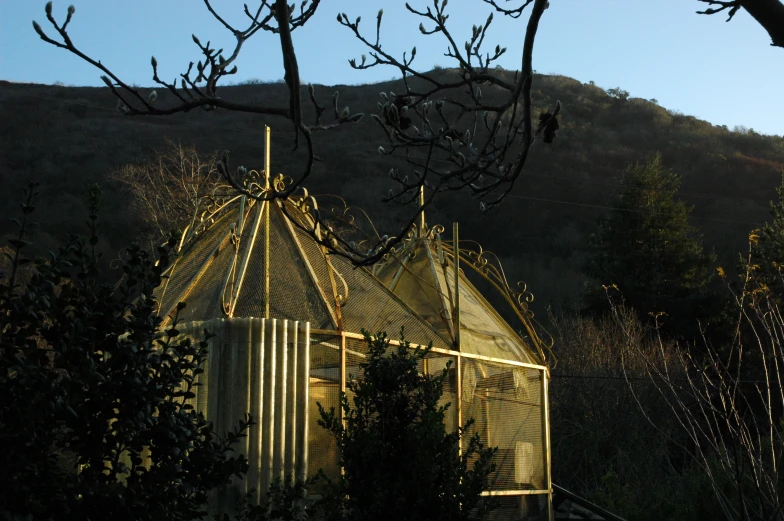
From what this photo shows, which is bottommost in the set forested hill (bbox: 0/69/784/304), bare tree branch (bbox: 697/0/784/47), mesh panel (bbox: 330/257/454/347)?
mesh panel (bbox: 330/257/454/347)

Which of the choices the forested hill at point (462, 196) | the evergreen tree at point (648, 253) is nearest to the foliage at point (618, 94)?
the forested hill at point (462, 196)

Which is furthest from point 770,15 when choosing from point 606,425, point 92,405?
point 606,425

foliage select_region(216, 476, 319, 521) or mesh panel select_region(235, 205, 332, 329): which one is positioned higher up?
mesh panel select_region(235, 205, 332, 329)

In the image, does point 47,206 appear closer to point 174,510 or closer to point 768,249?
point 768,249

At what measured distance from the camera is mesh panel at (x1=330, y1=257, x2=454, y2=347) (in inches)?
328

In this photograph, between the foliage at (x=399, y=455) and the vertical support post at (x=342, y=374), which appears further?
the vertical support post at (x=342, y=374)

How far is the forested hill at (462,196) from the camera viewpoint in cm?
4144

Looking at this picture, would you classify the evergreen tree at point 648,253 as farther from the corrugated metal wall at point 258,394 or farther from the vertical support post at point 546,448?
the corrugated metal wall at point 258,394

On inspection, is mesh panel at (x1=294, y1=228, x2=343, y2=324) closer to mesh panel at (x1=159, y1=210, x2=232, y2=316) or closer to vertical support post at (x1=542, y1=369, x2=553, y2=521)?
mesh panel at (x1=159, y1=210, x2=232, y2=316)

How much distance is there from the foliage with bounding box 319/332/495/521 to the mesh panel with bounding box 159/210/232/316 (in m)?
2.11

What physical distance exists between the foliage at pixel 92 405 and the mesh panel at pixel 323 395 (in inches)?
114

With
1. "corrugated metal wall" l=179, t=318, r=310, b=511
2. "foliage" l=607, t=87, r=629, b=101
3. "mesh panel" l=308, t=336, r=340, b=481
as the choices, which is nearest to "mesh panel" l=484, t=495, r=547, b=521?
"mesh panel" l=308, t=336, r=340, b=481

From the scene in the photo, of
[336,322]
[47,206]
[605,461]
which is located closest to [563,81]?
[47,206]

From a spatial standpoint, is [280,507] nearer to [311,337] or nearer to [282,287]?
[311,337]
